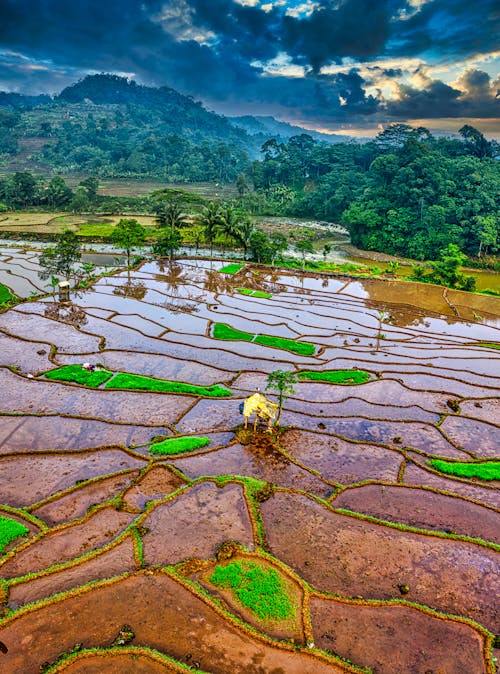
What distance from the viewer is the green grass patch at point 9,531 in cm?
1198

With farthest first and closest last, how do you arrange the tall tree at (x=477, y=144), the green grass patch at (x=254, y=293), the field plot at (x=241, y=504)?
1. the tall tree at (x=477, y=144)
2. the green grass patch at (x=254, y=293)
3. the field plot at (x=241, y=504)

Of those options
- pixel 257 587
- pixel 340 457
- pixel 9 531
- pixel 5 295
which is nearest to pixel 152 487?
pixel 9 531

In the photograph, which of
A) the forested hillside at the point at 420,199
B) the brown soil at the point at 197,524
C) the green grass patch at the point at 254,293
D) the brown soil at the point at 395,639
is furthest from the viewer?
the forested hillside at the point at 420,199

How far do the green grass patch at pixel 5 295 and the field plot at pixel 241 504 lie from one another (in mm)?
5087

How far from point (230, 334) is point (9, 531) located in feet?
60.8

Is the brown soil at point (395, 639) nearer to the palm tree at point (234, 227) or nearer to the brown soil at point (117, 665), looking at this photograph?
the brown soil at point (117, 665)

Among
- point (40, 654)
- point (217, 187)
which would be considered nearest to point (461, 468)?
point (40, 654)

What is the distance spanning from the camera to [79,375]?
22.2 metres

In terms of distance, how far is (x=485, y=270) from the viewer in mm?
50125

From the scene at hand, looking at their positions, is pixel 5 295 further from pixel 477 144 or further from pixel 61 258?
pixel 477 144

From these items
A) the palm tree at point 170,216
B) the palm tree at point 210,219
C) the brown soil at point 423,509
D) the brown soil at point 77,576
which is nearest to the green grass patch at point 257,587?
the brown soil at point 77,576

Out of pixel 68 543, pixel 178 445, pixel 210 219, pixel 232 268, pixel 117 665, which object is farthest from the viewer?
pixel 210 219

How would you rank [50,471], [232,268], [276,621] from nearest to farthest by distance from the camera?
[276,621] → [50,471] → [232,268]

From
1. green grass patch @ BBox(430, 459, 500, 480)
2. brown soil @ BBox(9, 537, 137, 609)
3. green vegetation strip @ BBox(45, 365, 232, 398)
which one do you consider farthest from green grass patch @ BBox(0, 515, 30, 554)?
green grass patch @ BBox(430, 459, 500, 480)
